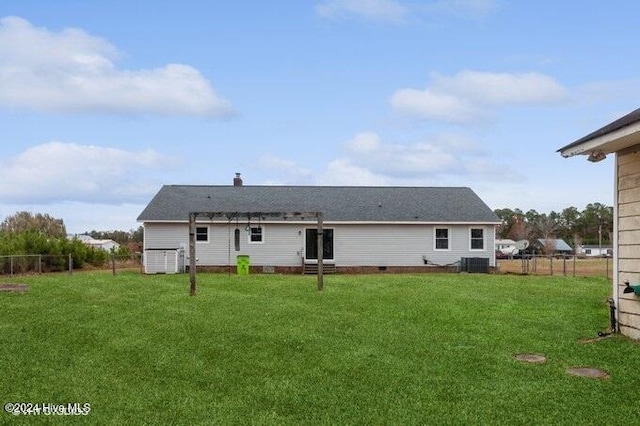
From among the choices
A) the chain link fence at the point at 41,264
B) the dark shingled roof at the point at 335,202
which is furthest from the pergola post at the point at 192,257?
the dark shingled roof at the point at 335,202

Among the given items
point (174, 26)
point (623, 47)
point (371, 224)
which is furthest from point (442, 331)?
point (371, 224)

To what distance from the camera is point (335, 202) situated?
94.8 ft

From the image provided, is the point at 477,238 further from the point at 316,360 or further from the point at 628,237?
the point at 316,360

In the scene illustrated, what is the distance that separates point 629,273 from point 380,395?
16.9ft

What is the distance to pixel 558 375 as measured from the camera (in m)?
6.79

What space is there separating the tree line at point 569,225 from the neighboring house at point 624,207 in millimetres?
71484

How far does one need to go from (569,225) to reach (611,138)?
287 ft

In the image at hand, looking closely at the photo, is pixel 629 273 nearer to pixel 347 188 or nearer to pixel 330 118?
pixel 330 118

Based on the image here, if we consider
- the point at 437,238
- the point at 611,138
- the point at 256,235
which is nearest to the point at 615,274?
the point at 611,138

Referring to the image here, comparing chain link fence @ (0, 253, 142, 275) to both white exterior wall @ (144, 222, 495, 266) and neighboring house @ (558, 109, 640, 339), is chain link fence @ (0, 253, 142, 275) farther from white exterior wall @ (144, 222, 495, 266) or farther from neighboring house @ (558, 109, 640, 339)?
neighboring house @ (558, 109, 640, 339)

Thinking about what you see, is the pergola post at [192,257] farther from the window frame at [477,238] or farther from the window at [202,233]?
the window frame at [477,238]

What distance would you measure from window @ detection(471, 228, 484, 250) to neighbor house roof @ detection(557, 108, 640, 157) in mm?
18212

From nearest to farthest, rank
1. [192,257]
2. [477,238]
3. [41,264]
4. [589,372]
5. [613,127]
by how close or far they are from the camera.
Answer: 1. [589,372]
2. [613,127]
3. [192,257]
4. [41,264]
5. [477,238]

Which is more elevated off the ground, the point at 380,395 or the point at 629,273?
the point at 629,273
